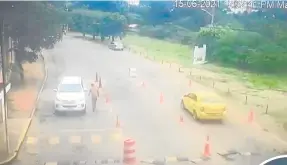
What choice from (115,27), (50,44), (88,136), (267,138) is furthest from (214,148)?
(50,44)

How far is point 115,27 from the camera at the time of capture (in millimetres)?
2482

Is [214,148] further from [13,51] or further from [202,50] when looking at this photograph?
[13,51]

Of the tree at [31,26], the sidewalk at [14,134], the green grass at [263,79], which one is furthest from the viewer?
the green grass at [263,79]

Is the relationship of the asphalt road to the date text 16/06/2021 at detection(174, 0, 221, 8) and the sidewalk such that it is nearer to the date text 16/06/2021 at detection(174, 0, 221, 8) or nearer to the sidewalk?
→ the sidewalk

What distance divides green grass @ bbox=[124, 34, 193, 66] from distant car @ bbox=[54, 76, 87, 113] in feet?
1.23

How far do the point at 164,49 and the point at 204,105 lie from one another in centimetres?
41

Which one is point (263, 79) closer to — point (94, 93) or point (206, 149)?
point (206, 149)

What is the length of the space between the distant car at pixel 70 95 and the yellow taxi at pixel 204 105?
23.2 inches

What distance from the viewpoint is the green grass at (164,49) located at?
8.27 ft

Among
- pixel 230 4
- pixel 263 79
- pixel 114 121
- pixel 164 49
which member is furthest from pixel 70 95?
pixel 263 79

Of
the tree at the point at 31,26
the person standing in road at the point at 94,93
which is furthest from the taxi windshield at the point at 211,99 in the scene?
the tree at the point at 31,26

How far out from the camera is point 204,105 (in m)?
2.60

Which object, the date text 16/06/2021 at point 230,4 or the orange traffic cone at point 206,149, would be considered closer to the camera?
the date text 16/06/2021 at point 230,4

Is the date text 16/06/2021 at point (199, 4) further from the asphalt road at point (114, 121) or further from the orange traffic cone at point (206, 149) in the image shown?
the orange traffic cone at point (206, 149)
